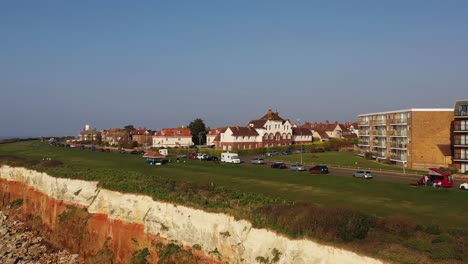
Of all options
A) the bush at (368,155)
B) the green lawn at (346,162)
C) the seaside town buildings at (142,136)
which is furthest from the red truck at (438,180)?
the seaside town buildings at (142,136)

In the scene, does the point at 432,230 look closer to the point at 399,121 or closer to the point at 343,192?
the point at 343,192

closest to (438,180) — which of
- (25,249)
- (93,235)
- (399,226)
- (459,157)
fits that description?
(459,157)

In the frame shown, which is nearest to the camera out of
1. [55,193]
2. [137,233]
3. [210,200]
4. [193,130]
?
[210,200]

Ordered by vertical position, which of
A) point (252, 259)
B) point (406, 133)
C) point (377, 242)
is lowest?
point (252, 259)

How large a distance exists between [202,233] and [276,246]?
6.59m

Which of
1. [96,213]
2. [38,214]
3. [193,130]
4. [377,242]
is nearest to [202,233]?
[377,242]

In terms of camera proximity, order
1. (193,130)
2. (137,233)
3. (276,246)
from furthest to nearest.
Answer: (193,130), (137,233), (276,246)

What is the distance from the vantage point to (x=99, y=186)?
4306 cm

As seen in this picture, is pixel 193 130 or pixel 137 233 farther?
pixel 193 130

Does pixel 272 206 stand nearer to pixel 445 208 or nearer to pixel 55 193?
pixel 445 208

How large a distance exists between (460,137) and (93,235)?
57.9 meters

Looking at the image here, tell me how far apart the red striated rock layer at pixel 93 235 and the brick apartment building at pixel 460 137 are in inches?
2160

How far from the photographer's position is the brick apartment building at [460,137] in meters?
70.6

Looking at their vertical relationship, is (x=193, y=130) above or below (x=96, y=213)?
above
